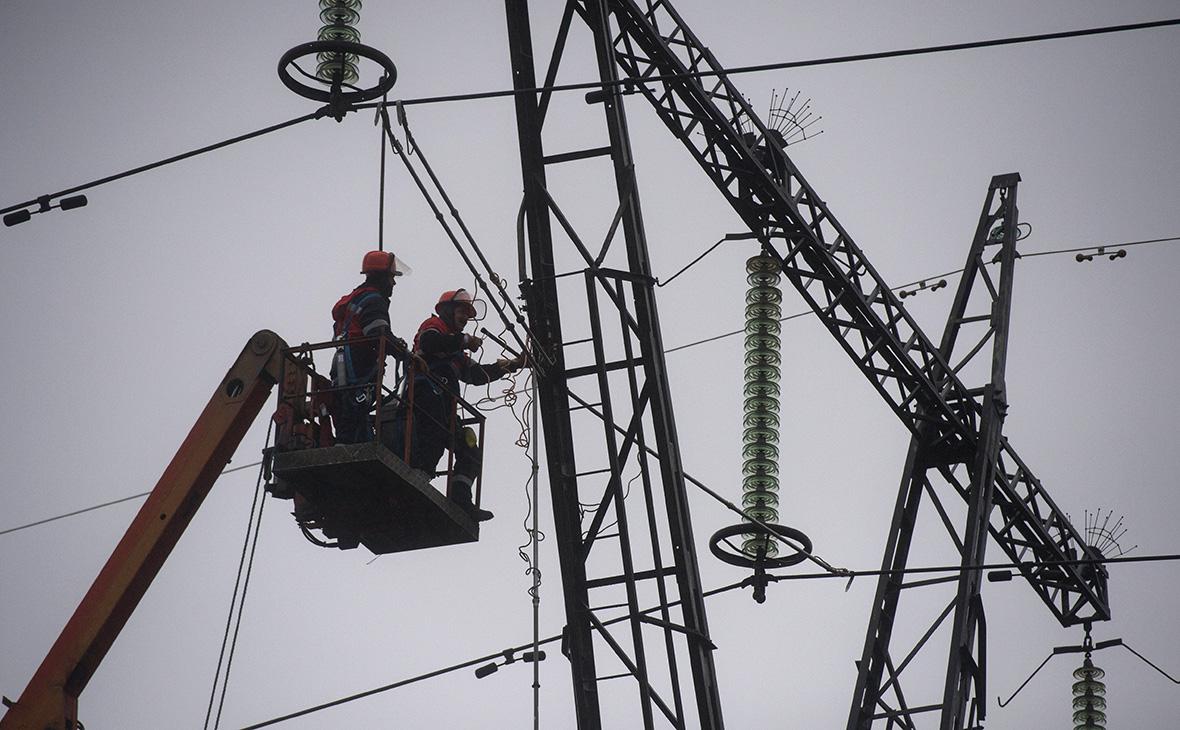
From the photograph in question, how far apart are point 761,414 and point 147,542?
5.79 meters

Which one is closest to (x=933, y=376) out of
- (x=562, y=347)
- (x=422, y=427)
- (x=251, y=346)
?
(x=562, y=347)

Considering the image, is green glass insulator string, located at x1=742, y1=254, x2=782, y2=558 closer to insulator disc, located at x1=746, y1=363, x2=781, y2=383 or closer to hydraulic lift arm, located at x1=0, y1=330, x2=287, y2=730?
insulator disc, located at x1=746, y1=363, x2=781, y2=383

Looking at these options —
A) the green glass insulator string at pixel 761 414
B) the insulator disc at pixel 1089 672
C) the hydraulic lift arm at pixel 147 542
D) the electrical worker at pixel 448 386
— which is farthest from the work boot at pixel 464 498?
the insulator disc at pixel 1089 672

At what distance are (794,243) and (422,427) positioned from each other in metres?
4.70

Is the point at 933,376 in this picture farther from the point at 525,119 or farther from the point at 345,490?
the point at 345,490

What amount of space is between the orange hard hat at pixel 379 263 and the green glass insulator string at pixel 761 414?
3.80 m

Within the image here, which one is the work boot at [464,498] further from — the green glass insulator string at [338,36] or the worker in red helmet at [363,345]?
the green glass insulator string at [338,36]

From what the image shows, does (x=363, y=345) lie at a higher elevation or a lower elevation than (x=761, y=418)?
lower

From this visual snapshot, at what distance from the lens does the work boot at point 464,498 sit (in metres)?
15.6

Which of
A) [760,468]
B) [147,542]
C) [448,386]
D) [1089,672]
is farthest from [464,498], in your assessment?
[1089,672]

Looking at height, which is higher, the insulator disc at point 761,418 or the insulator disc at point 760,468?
the insulator disc at point 761,418

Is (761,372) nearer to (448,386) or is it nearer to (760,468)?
(760,468)

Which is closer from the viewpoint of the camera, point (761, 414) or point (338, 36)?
point (338, 36)

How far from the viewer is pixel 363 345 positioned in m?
15.2
